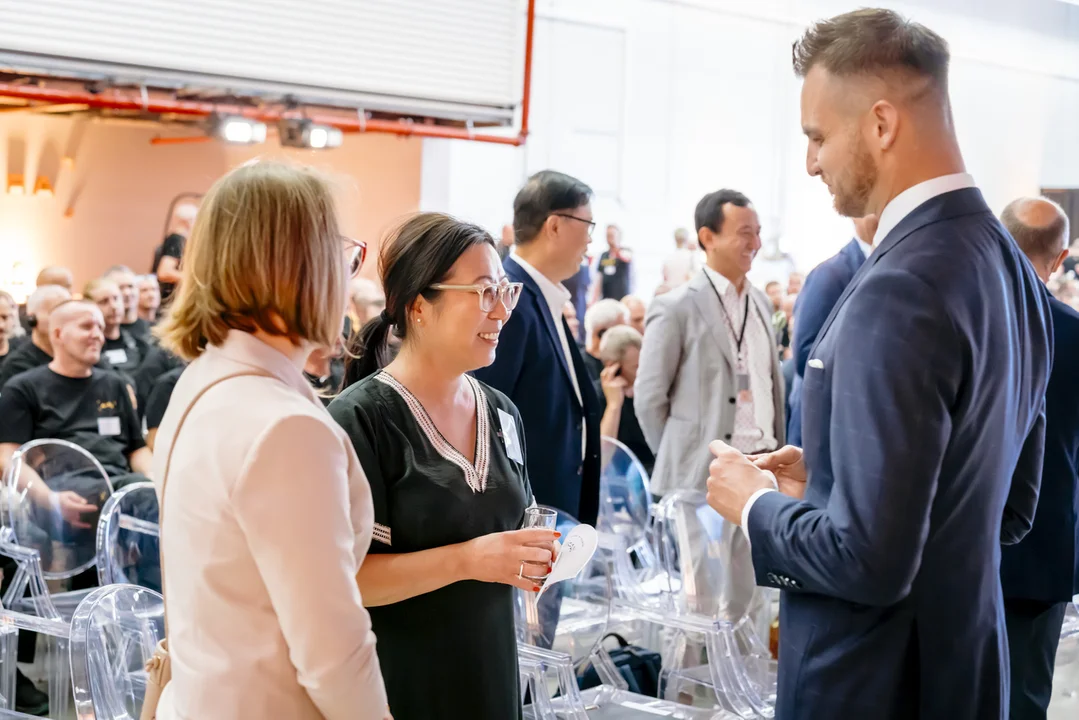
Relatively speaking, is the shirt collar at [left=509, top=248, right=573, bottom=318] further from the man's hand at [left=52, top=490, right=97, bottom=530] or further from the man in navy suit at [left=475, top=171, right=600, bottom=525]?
the man's hand at [left=52, top=490, right=97, bottom=530]

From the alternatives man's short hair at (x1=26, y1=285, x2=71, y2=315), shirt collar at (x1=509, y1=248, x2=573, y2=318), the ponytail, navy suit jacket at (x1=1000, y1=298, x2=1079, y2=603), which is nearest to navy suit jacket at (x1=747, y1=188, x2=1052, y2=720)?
the ponytail

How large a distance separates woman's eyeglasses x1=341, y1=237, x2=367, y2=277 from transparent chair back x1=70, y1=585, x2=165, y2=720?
1.06m

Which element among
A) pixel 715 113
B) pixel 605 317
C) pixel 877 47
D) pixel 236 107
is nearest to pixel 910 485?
pixel 877 47

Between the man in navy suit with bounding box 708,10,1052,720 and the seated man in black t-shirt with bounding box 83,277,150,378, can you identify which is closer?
the man in navy suit with bounding box 708,10,1052,720

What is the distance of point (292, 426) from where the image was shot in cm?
118

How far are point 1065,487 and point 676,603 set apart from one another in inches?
39.0

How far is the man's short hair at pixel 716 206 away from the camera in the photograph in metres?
4.12

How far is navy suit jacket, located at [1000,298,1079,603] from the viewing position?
2.58 meters

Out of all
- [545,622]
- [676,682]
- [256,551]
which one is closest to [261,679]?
[256,551]

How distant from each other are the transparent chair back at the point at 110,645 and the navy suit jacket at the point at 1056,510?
1.86 metres

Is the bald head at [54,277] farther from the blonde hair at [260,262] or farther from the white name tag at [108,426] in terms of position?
the blonde hair at [260,262]

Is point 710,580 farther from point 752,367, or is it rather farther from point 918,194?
point 918,194

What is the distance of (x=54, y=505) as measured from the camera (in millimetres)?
3377

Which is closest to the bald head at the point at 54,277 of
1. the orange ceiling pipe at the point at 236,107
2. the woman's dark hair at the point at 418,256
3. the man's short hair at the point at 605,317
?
the orange ceiling pipe at the point at 236,107
